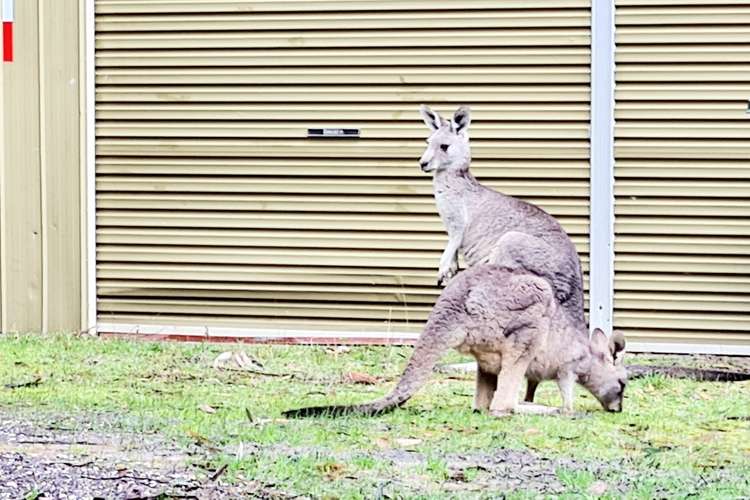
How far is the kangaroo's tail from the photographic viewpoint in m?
6.71

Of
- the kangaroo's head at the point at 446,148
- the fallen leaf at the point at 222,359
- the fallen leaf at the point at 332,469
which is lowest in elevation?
the fallen leaf at the point at 332,469

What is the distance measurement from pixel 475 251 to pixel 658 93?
228 cm

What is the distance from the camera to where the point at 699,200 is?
32.1 feet

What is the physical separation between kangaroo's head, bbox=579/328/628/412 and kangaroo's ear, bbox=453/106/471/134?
1930mm

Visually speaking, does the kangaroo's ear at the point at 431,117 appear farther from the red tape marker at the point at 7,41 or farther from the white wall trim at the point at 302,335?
the red tape marker at the point at 7,41

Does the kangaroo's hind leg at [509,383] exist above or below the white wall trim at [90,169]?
below

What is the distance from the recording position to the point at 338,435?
6.34 m

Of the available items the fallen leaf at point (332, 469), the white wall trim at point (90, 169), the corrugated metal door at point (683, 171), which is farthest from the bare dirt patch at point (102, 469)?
the corrugated metal door at point (683, 171)

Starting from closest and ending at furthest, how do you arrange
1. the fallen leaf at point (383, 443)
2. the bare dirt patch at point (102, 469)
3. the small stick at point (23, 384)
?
the bare dirt patch at point (102, 469) → the fallen leaf at point (383, 443) → the small stick at point (23, 384)

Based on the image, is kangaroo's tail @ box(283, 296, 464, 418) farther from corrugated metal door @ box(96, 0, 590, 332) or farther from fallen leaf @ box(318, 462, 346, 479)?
corrugated metal door @ box(96, 0, 590, 332)

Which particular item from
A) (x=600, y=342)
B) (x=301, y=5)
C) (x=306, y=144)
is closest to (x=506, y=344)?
(x=600, y=342)

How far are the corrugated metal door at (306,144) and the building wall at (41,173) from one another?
0.70ft

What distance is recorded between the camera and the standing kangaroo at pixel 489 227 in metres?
7.39

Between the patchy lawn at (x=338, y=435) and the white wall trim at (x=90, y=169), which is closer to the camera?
the patchy lawn at (x=338, y=435)
